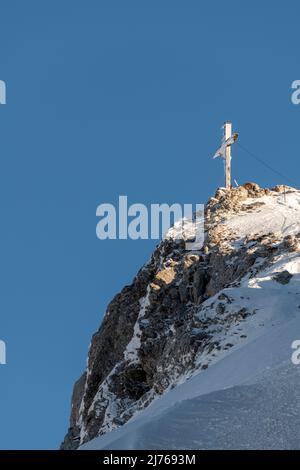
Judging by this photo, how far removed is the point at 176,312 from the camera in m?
33.5

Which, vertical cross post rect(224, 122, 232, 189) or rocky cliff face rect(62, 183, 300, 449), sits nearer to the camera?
rocky cliff face rect(62, 183, 300, 449)

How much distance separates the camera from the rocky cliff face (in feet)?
89.2

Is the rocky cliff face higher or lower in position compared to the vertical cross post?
lower

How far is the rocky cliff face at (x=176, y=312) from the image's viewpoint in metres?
27.2

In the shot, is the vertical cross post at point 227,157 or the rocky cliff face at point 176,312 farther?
the vertical cross post at point 227,157

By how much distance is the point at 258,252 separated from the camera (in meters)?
32.9

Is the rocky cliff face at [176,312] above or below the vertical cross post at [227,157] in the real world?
below

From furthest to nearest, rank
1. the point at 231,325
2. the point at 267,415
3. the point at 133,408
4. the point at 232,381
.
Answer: the point at 133,408
the point at 231,325
the point at 232,381
the point at 267,415

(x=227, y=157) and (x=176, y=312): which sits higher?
(x=227, y=157)

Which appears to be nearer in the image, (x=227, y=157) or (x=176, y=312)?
(x=176, y=312)
